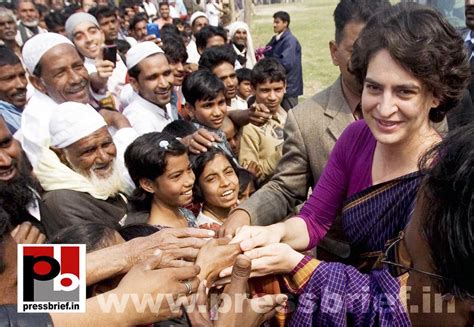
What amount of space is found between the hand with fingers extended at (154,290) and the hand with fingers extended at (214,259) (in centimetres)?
6

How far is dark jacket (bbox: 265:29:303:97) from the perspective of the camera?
29.6ft

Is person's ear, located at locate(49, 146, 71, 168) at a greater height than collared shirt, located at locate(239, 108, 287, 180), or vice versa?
person's ear, located at locate(49, 146, 71, 168)

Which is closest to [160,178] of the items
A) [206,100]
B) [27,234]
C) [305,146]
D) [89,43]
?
[27,234]

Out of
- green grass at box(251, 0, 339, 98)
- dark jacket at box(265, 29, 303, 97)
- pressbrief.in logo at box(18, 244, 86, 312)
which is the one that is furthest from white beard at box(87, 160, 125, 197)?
green grass at box(251, 0, 339, 98)

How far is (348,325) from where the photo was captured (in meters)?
1.64

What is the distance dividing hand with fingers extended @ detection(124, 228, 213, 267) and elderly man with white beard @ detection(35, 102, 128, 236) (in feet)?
2.09

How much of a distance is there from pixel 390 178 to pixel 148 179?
1.50m

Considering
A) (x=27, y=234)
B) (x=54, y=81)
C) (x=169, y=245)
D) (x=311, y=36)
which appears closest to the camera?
(x=169, y=245)

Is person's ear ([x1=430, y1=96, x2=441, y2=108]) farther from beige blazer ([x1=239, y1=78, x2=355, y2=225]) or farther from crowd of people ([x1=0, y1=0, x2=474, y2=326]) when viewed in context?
beige blazer ([x1=239, y1=78, x2=355, y2=225])

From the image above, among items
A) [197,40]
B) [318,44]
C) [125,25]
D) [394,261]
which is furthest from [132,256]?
[318,44]

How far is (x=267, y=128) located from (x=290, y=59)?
17.0 feet

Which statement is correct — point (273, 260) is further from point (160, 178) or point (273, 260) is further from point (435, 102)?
point (160, 178)

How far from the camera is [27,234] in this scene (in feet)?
7.57

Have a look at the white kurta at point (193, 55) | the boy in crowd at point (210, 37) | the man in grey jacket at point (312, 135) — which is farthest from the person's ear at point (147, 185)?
the white kurta at point (193, 55)
